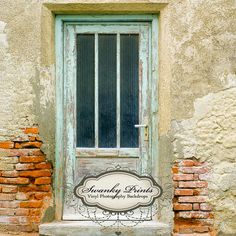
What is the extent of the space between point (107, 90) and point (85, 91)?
0.21 metres

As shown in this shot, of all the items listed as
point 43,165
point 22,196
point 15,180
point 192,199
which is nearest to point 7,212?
point 22,196

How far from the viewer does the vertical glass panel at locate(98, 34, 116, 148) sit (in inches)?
200

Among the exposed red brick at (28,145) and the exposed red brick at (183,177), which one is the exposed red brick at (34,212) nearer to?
the exposed red brick at (28,145)

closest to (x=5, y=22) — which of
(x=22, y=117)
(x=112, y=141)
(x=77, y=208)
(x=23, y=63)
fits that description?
(x=23, y=63)

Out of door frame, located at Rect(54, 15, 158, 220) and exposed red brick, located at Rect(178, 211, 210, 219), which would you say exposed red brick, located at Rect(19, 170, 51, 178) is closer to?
door frame, located at Rect(54, 15, 158, 220)

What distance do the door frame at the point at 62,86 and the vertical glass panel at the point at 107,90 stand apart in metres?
0.24

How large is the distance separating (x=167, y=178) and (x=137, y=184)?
0.29 m

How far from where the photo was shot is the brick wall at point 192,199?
4.84 meters

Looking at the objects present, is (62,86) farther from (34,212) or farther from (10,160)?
(34,212)

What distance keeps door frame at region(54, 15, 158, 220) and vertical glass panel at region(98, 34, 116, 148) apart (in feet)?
0.79

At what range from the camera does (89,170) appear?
16.7 feet

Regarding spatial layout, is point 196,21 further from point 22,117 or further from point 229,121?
point 22,117

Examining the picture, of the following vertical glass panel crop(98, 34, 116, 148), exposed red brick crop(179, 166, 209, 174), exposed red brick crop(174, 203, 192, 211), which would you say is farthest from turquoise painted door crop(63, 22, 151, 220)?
exposed red brick crop(174, 203, 192, 211)

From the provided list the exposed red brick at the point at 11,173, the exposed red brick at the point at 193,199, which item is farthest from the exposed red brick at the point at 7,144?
the exposed red brick at the point at 193,199
